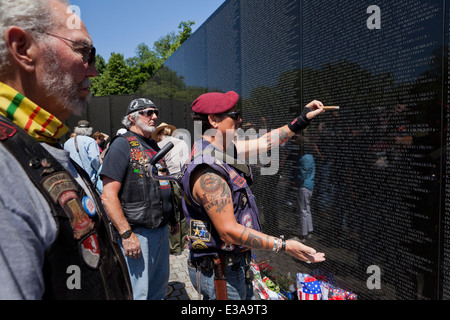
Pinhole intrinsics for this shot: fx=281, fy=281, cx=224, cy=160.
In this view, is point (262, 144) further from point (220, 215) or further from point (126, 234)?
point (126, 234)

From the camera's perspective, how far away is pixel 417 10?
197cm

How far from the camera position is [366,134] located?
93.5 inches

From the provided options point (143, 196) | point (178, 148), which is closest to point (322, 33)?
point (143, 196)

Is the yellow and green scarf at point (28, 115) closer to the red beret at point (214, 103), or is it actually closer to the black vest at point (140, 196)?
the red beret at point (214, 103)

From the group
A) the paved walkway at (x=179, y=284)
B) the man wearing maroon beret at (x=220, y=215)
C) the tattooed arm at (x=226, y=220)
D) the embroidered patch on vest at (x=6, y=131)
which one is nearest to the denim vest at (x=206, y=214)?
the man wearing maroon beret at (x=220, y=215)

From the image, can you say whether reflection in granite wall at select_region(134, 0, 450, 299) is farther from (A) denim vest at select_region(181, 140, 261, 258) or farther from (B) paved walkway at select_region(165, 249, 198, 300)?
(B) paved walkway at select_region(165, 249, 198, 300)

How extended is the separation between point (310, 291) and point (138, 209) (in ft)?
6.41

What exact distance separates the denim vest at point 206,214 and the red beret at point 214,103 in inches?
11.9

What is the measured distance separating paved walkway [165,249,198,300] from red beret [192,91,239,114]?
8.87ft

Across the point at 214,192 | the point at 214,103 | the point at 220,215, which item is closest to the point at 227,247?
the point at 220,215

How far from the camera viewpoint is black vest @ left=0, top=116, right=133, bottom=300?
75 centimetres
